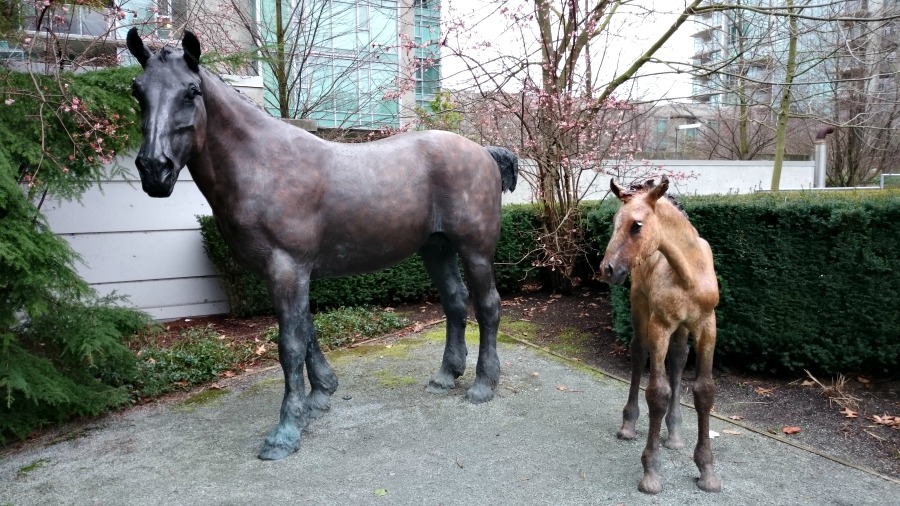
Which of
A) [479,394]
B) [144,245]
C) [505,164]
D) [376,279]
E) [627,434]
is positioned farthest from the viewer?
[376,279]

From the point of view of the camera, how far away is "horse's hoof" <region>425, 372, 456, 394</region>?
15.4 feet

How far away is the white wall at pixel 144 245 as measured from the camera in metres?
7.14

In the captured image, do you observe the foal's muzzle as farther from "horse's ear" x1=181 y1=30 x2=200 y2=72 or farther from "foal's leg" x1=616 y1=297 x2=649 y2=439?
"foal's leg" x1=616 y1=297 x2=649 y2=439

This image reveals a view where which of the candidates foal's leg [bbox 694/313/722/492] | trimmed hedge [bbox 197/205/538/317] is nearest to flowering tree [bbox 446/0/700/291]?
trimmed hedge [bbox 197/205/538/317]

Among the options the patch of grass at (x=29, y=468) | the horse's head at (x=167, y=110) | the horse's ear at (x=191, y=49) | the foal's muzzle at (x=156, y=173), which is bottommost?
the patch of grass at (x=29, y=468)

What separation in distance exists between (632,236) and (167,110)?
239 cm

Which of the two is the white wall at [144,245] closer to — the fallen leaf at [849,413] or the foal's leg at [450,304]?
the foal's leg at [450,304]

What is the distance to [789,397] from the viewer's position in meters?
4.63

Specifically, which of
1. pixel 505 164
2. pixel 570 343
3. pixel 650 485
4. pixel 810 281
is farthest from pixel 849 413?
pixel 505 164

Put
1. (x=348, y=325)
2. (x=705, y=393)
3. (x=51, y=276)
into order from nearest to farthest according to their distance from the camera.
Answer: (x=705, y=393), (x=51, y=276), (x=348, y=325)

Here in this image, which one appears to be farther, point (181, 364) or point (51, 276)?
point (181, 364)

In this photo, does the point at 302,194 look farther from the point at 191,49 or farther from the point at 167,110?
the point at 191,49

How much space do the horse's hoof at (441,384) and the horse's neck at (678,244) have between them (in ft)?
7.38

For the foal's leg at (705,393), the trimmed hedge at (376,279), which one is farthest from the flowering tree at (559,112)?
the foal's leg at (705,393)
